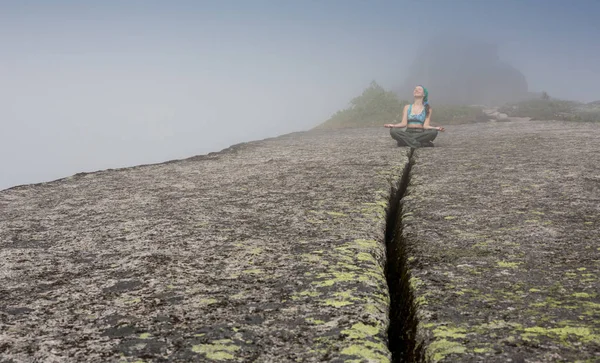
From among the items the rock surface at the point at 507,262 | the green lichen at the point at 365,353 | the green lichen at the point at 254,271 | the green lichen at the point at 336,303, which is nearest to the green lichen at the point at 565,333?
the rock surface at the point at 507,262

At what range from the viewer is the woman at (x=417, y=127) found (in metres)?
12.6

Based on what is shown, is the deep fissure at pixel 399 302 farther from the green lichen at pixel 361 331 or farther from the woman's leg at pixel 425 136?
Result: the woman's leg at pixel 425 136

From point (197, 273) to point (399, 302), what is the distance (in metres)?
1.78

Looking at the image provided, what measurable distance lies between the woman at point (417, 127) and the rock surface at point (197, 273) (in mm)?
5196

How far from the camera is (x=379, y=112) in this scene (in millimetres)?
36031

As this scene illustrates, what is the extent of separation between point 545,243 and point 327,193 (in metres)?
3.23

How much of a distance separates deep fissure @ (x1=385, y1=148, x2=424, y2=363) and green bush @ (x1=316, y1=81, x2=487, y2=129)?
26.5 metres

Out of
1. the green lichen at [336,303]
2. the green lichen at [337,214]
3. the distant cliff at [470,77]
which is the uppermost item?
the distant cliff at [470,77]

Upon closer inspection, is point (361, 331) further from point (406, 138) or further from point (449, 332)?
point (406, 138)

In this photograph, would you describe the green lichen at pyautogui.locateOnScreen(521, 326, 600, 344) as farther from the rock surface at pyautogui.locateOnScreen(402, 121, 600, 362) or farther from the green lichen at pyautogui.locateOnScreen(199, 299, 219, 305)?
the green lichen at pyautogui.locateOnScreen(199, 299, 219, 305)

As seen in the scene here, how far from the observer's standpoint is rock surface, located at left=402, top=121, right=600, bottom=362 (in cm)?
288

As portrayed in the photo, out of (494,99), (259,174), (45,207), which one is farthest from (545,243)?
(494,99)

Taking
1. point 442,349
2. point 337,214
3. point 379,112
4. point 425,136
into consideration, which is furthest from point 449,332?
point 379,112

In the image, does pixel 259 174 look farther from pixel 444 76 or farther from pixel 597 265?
pixel 444 76
